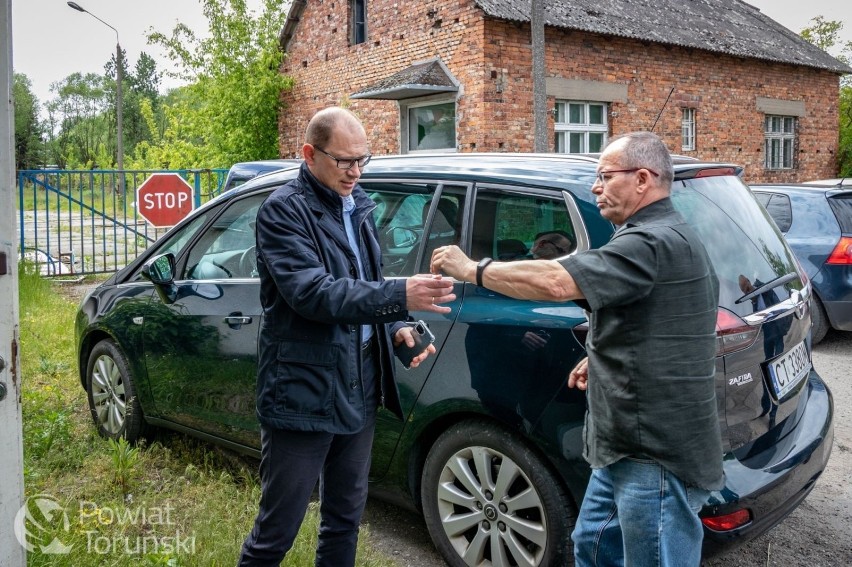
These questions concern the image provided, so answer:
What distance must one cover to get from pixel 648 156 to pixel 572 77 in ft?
46.6

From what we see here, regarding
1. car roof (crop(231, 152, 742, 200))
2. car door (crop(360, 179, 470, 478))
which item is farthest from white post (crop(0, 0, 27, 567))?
car roof (crop(231, 152, 742, 200))

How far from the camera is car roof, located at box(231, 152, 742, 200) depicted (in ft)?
10.3

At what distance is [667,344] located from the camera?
2221mm

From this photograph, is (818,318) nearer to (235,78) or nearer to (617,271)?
(617,271)

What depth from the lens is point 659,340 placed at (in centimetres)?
222

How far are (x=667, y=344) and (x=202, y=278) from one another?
109 inches

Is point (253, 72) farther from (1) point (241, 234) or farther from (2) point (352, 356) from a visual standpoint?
(2) point (352, 356)

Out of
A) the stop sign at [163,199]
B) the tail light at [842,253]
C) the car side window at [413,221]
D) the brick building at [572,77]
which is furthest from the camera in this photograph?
the brick building at [572,77]

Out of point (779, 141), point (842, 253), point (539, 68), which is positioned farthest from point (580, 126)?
point (842, 253)

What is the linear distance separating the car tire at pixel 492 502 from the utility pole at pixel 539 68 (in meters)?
9.13

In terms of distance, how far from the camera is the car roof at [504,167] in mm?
3131

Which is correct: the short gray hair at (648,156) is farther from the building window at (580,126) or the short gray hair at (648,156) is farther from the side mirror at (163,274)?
the building window at (580,126)

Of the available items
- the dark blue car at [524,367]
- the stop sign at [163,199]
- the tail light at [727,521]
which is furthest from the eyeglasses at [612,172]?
the stop sign at [163,199]

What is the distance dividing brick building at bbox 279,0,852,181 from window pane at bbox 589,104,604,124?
0.04m
